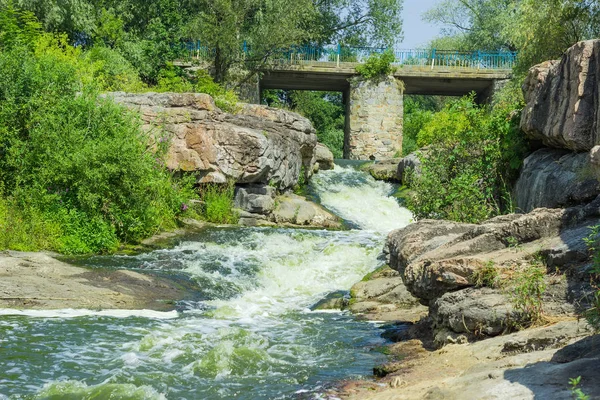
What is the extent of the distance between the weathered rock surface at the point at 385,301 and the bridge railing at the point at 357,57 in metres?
18.8

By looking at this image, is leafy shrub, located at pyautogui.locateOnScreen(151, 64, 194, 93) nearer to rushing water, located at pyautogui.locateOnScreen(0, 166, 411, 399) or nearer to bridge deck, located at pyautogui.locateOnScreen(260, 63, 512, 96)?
bridge deck, located at pyautogui.locateOnScreen(260, 63, 512, 96)

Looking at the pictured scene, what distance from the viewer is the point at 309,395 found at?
655 cm

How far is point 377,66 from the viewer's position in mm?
31219

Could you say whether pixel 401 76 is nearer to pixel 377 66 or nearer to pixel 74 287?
pixel 377 66

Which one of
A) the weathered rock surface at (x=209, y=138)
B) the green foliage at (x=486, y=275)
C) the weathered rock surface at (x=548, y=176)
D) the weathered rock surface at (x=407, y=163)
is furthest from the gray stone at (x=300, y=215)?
the green foliage at (x=486, y=275)

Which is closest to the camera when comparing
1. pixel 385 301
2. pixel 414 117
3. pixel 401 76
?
pixel 385 301

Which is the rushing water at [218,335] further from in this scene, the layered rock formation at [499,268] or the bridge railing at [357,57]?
the bridge railing at [357,57]

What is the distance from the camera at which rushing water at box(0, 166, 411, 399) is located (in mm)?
6906

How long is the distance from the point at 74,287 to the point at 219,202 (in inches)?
294

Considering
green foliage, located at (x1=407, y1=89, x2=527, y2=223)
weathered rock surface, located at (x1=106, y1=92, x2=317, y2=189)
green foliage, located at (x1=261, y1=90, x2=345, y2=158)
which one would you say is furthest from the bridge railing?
green foliage, located at (x1=407, y1=89, x2=527, y2=223)

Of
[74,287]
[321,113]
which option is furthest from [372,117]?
[74,287]

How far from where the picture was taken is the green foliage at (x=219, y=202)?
18.0 m

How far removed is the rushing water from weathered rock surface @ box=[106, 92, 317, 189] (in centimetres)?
312

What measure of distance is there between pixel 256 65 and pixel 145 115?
1214 centimetres
